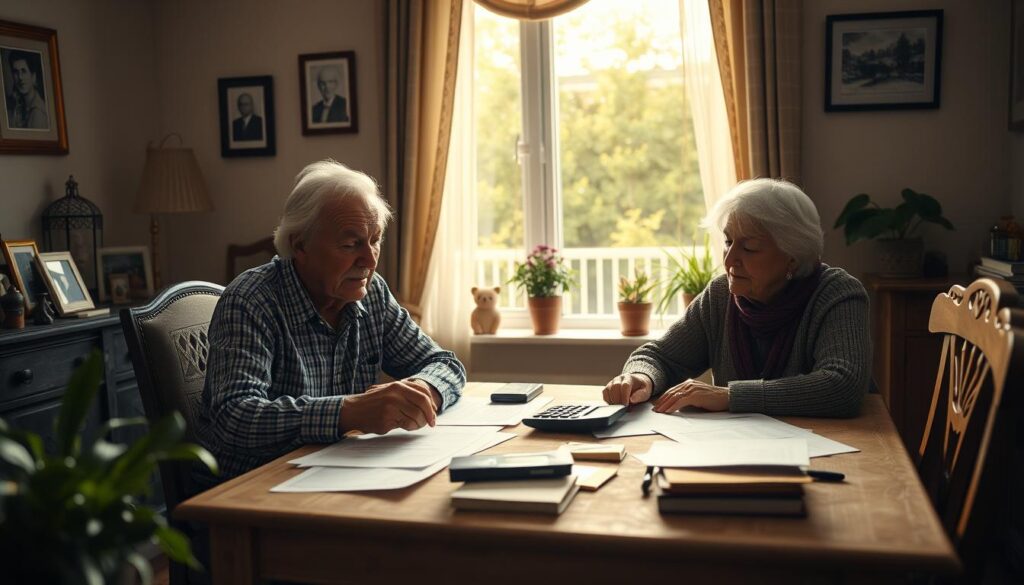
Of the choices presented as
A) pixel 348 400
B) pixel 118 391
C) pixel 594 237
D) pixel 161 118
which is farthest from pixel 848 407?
pixel 161 118

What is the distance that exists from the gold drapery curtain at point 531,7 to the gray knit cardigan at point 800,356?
1.62 metres

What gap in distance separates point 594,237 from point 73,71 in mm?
2254

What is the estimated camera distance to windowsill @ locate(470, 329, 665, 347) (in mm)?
3441

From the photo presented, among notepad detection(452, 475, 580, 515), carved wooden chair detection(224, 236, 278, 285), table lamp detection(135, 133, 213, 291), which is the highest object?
table lamp detection(135, 133, 213, 291)

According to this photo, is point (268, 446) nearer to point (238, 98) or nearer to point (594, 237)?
point (594, 237)

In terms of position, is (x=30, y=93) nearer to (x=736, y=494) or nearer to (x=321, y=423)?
(x=321, y=423)

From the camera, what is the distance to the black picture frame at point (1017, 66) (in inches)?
112

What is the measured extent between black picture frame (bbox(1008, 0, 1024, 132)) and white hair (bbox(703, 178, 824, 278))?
4.27 ft

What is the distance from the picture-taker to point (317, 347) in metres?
1.92

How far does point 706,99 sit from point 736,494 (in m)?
2.41

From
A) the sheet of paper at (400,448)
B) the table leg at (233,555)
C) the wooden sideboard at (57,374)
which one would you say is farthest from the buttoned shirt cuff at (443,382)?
the wooden sideboard at (57,374)

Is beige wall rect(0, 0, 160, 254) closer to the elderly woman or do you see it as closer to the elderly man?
the elderly man

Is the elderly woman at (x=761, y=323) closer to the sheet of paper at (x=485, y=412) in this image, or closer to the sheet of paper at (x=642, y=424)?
the sheet of paper at (x=642, y=424)

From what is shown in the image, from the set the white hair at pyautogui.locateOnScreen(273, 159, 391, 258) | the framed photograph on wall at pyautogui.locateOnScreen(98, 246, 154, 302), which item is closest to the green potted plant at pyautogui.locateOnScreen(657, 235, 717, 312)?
the white hair at pyautogui.locateOnScreen(273, 159, 391, 258)
